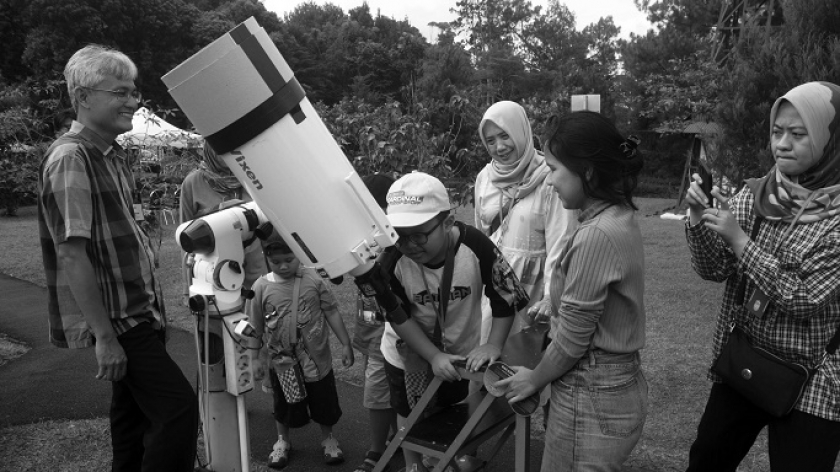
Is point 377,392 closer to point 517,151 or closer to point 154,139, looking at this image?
point 517,151

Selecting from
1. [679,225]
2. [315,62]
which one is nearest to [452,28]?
[315,62]

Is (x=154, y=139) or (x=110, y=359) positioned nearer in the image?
(x=110, y=359)

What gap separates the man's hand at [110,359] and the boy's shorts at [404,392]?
1.18m

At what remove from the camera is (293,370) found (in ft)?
11.6

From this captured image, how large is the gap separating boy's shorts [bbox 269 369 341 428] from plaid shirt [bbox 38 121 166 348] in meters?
1.11

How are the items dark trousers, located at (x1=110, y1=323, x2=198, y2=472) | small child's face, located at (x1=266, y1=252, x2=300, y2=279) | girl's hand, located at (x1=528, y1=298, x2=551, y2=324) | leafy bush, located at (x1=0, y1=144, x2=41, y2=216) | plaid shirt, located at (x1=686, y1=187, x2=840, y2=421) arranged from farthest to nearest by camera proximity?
leafy bush, located at (x1=0, y1=144, x2=41, y2=216) < small child's face, located at (x1=266, y1=252, x2=300, y2=279) < girl's hand, located at (x1=528, y1=298, x2=551, y2=324) < dark trousers, located at (x1=110, y1=323, x2=198, y2=472) < plaid shirt, located at (x1=686, y1=187, x2=840, y2=421)

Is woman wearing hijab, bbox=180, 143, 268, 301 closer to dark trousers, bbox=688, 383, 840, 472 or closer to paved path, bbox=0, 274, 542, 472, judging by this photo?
paved path, bbox=0, 274, 542, 472

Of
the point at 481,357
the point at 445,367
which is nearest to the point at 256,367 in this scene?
the point at 445,367

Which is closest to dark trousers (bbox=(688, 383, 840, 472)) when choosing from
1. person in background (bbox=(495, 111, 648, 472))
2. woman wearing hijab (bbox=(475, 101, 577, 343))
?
person in background (bbox=(495, 111, 648, 472))

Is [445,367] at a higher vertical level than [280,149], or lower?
lower

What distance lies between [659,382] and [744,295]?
A: 8.70ft

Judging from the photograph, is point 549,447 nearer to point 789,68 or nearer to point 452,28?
point 789,68

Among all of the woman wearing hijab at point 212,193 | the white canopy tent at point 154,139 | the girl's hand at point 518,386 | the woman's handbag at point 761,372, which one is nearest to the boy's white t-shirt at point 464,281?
the girl's hand at point 518,386

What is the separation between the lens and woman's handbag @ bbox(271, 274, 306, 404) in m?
3.53
